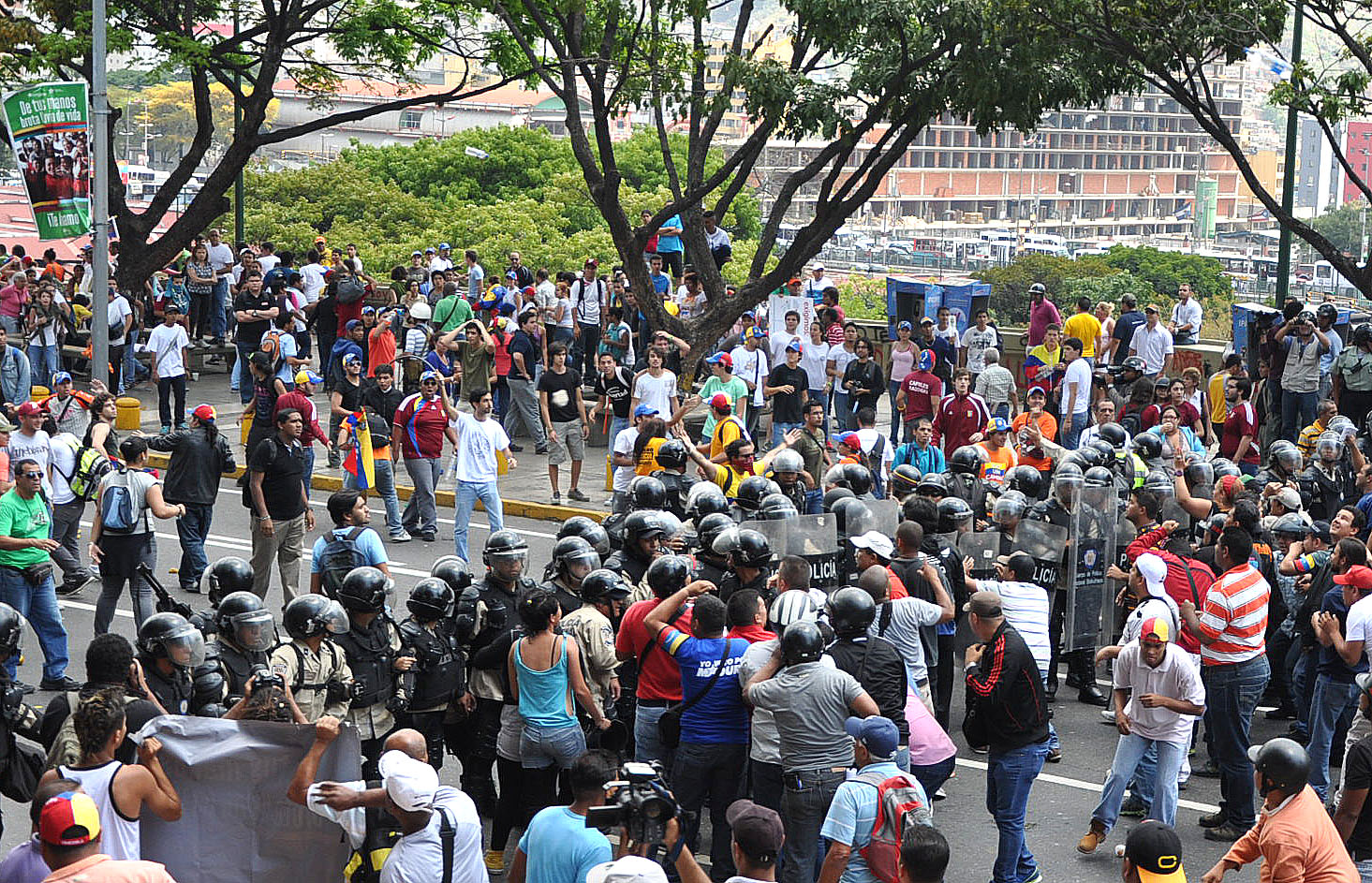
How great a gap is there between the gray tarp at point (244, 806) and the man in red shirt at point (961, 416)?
8.98m

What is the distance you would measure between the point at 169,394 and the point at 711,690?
1358 centimetres

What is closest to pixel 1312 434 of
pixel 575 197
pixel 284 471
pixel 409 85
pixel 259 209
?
pixel 284 471

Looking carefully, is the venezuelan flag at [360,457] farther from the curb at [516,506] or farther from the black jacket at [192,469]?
the black jacket at [192,469]

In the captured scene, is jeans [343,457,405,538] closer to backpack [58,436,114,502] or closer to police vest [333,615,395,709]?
backpack [58,436,114,502]

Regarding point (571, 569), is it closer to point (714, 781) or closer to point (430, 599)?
point (430, 599)

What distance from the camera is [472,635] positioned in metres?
8.62

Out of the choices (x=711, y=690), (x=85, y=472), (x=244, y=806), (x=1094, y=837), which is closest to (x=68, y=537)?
(x=85, y=472)

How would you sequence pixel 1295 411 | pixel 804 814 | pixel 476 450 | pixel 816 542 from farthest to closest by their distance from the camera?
1. pixel 1295 411
2. pixel 476 450
3. pixel 816 542
4. pixel 804 814

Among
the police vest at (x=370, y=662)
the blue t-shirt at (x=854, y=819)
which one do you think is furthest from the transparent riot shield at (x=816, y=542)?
the blue t-shirt at (x=854, y=819)

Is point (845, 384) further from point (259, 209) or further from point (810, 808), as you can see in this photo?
point (259, 209)

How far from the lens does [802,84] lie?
1928 centimetres

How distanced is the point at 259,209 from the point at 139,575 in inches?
1824

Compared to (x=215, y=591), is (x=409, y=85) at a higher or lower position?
higher

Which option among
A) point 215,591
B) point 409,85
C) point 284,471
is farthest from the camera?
point 409,85
